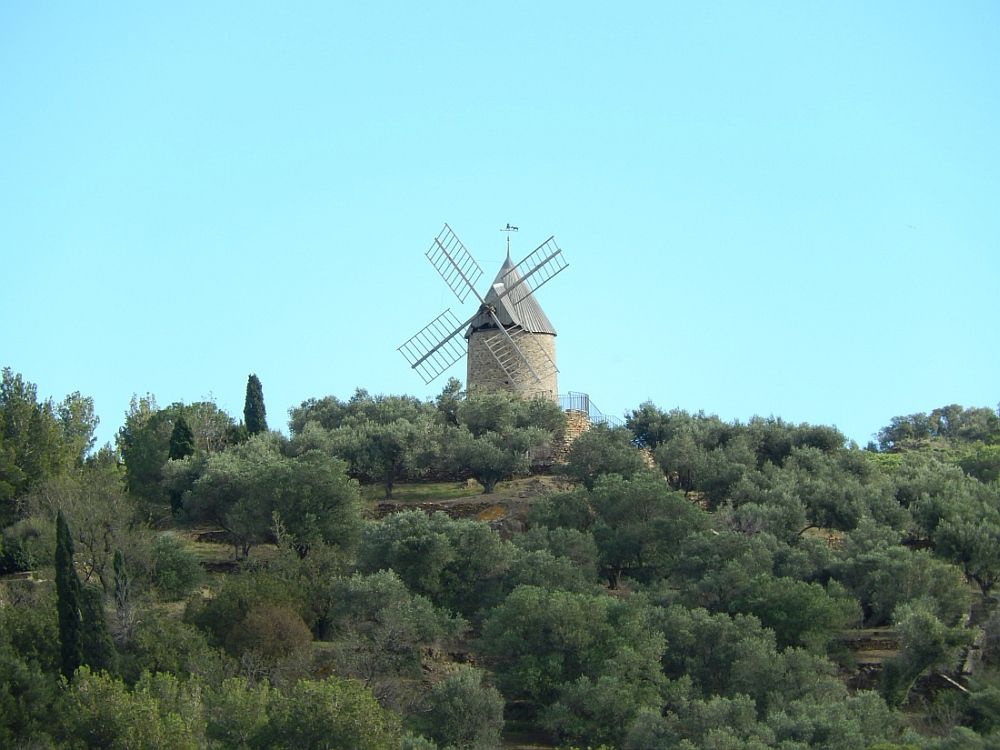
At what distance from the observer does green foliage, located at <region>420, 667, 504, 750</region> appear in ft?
93.2

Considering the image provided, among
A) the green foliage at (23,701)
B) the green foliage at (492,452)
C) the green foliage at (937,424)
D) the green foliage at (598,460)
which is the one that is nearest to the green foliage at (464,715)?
the green foliage at (23,701)

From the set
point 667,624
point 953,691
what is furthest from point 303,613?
point 953,691

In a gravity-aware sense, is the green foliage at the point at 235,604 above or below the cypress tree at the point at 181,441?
below

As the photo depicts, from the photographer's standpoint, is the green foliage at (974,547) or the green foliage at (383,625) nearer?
the green foliage at (383,625)

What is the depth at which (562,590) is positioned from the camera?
107ft

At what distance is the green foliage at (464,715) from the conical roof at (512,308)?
69.8 feet

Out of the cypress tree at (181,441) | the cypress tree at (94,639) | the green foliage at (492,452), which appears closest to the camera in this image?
the cypress tree at (94,639)

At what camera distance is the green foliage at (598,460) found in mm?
42562

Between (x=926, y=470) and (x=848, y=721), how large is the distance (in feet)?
60.3

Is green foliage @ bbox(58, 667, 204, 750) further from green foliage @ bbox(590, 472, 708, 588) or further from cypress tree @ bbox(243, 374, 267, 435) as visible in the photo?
cypress tree @ bbox(243, 374, 267, 435)

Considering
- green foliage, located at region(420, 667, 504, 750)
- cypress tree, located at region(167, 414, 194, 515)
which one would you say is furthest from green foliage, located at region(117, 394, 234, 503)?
green foliage, located at region(420, 667, 504, 750)

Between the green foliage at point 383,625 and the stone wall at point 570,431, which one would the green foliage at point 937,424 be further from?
the green foliage at point 383,625

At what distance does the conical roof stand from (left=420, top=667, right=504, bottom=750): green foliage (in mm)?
21263

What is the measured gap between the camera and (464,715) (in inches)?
1126
